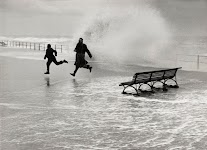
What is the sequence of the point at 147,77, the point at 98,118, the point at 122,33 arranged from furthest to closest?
the point at 122,33 < the point at 147,77 < the point at 98,118

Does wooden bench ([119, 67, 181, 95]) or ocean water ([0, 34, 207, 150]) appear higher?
wooden bench ([119, 67, 181, 95])

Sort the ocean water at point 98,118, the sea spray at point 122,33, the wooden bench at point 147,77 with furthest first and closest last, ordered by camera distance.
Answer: the sea spray at point 122,33
the wooden bench at point 147,77
the ocean water at point 98,118

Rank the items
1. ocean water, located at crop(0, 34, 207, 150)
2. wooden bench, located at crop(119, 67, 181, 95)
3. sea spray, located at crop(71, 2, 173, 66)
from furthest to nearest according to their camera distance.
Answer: sea spray, located at crop(71, 2, 173, 66) < wooden bench, located at crop(119, 67, 181, 95) < ocean water, located at crop(0, 34, 207, 150)

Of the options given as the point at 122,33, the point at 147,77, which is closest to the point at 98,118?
the point at 147,77

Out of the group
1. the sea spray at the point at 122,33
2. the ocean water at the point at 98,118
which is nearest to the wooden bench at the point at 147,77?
the ocean water at the point at 98,118

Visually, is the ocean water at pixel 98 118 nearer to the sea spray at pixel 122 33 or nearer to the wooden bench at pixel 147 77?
the wooden bench at pixel 147 77

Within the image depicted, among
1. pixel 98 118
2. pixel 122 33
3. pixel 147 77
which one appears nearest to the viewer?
pixel 98 118

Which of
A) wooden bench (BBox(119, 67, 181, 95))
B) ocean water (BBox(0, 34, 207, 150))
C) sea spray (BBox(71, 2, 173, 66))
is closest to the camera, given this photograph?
ocean water (BBox(0, 34, 207, 150))

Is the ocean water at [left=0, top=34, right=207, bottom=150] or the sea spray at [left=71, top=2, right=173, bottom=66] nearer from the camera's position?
the ocean water at [left=0, top=34, right=207, bottom=150]

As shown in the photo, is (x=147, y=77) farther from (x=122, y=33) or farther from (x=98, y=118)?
(x=122, y=33)

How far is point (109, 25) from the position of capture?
144 feet

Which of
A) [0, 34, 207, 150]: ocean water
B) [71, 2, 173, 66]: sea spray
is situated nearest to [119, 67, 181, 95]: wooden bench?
[0, 34, 207, 150]: ocean water

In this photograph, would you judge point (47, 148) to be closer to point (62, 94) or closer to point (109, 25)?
point (62, 94)

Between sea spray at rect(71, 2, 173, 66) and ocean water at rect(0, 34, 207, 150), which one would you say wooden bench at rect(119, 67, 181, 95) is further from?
sea spray at rect(71, 2, 173, 66)
